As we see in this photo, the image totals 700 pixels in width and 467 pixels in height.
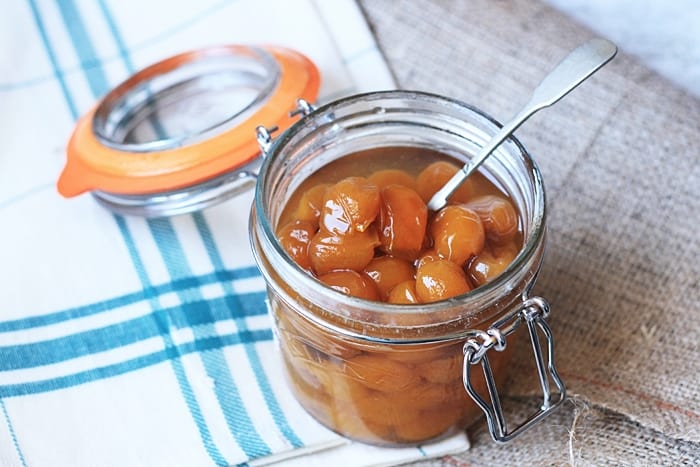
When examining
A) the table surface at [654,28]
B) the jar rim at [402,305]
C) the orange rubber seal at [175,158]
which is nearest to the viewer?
the jar rim at [402,305]

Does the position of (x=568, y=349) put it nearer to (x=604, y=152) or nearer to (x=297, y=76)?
(x=604, y=152)

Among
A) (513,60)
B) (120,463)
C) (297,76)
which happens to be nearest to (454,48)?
(513,60)

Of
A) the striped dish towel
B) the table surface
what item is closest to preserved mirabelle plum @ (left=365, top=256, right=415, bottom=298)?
the striped dish towel

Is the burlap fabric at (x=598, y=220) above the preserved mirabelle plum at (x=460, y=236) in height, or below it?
below

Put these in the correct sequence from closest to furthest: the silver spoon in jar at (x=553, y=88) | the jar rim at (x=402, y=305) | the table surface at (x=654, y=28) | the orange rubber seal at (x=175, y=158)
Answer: the jar rim at (x=402, y=305) < the silver spoon in jar at (x=553, y=88) < the orange rubber seal at (x=175, y=158) < the table surface at (x=654, y=28)

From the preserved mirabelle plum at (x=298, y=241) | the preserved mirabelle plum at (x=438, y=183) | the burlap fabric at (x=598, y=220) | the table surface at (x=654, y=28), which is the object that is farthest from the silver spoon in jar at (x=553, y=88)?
the table surface at (x=654, y=28)

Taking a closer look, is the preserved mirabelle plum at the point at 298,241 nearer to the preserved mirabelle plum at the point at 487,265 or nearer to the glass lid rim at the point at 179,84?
the preserved mirabelle plum at the point at 487,265

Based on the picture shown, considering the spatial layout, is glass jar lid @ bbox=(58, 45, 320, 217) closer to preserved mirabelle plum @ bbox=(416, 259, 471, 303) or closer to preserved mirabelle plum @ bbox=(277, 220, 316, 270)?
preserved mirabelle plum @ bbox=(277, 220, 316, 270)
